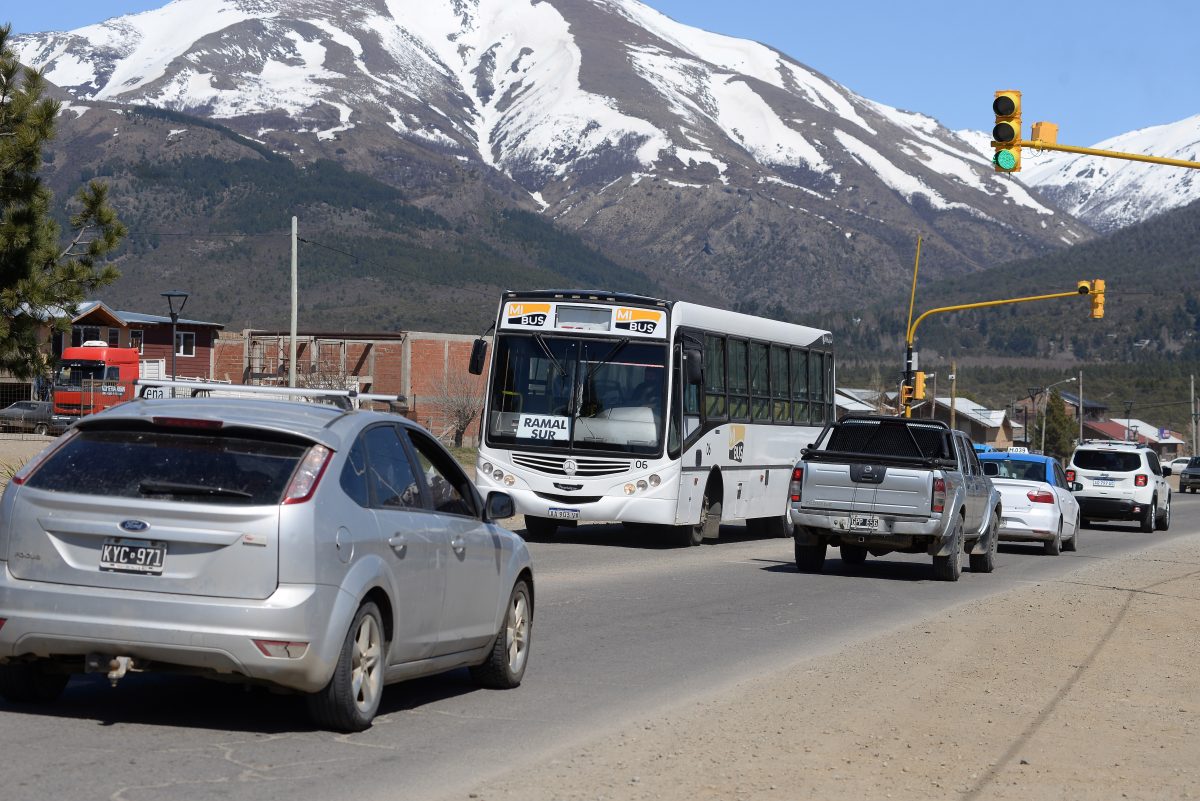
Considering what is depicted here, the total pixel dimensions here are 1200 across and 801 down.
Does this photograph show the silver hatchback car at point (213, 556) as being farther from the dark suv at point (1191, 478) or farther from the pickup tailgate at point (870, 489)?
the dark suv at point (1191, 478)

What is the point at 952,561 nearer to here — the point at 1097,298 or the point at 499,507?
the point at 499,507

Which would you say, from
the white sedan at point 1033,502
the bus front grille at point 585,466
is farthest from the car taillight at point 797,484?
the white sedan at point 1033,502

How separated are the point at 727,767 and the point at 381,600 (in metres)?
1.92

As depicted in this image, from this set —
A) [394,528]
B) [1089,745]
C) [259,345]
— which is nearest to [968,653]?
[1089,745]

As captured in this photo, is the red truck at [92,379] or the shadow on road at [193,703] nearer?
the shadow on road at [193,703]

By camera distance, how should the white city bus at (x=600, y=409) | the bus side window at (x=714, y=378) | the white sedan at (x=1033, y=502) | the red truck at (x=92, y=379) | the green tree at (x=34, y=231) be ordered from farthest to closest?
the red truck at (x=92, y=379), the white sedan at (x=1033, y=502), the bus side window at (x=714, y=378), the white city bus at (x=600, y=409), the green tree at (x=34, y=231)

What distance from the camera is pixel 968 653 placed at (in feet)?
43.0

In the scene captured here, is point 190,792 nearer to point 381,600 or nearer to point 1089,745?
point 381,600

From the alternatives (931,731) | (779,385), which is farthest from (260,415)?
(779,385)

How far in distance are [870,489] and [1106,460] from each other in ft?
62.6

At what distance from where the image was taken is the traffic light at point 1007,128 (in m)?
22.5

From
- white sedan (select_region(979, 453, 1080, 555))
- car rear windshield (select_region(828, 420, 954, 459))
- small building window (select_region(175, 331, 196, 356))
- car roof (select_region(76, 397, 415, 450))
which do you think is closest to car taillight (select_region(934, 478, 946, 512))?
car rear windshield (select_region(828, 420, 954, 459))

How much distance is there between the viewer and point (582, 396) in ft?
76.3

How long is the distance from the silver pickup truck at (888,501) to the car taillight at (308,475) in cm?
1207
